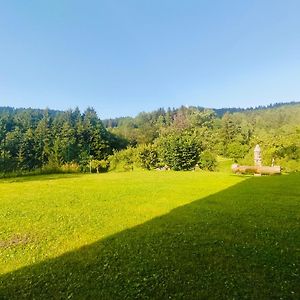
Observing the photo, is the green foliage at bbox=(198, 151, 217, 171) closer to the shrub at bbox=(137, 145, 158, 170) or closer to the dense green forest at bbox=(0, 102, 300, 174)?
the dense green forest at bbox=(0, 102, 300, 174)

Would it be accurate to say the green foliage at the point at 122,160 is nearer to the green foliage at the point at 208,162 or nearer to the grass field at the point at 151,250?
the green foliage at the point at 208,162

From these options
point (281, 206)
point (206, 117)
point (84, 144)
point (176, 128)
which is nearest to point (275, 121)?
point (206, 117)

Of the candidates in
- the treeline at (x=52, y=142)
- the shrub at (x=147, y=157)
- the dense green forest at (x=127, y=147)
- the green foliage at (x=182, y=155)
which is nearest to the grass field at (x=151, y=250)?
the dense green forest at (x=127, y=147)

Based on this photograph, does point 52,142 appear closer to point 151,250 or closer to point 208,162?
point 208,162

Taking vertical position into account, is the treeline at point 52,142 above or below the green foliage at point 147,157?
above

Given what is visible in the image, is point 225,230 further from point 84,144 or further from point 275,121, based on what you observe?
point 275,121

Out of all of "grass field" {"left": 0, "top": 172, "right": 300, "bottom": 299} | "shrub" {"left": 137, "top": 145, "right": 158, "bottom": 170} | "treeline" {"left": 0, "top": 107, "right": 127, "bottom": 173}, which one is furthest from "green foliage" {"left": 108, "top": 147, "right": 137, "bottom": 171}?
"grass field" {"left": 0, "top": 172, "right": 300, "bottom": 299}

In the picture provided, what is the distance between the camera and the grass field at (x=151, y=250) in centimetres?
644

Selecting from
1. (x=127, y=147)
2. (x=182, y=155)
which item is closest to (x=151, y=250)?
(x=182, y=155)

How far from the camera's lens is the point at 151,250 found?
864cm

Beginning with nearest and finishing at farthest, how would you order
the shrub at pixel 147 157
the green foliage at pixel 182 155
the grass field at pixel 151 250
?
the grass field at pixel 151 250 → the green foliage at pixel 182 155 → the shrub at pixel 147 157

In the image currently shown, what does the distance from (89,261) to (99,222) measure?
13.3 ft

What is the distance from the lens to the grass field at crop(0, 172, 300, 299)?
644cm

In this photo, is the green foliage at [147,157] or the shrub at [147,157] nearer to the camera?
the shrub at [147,157]
